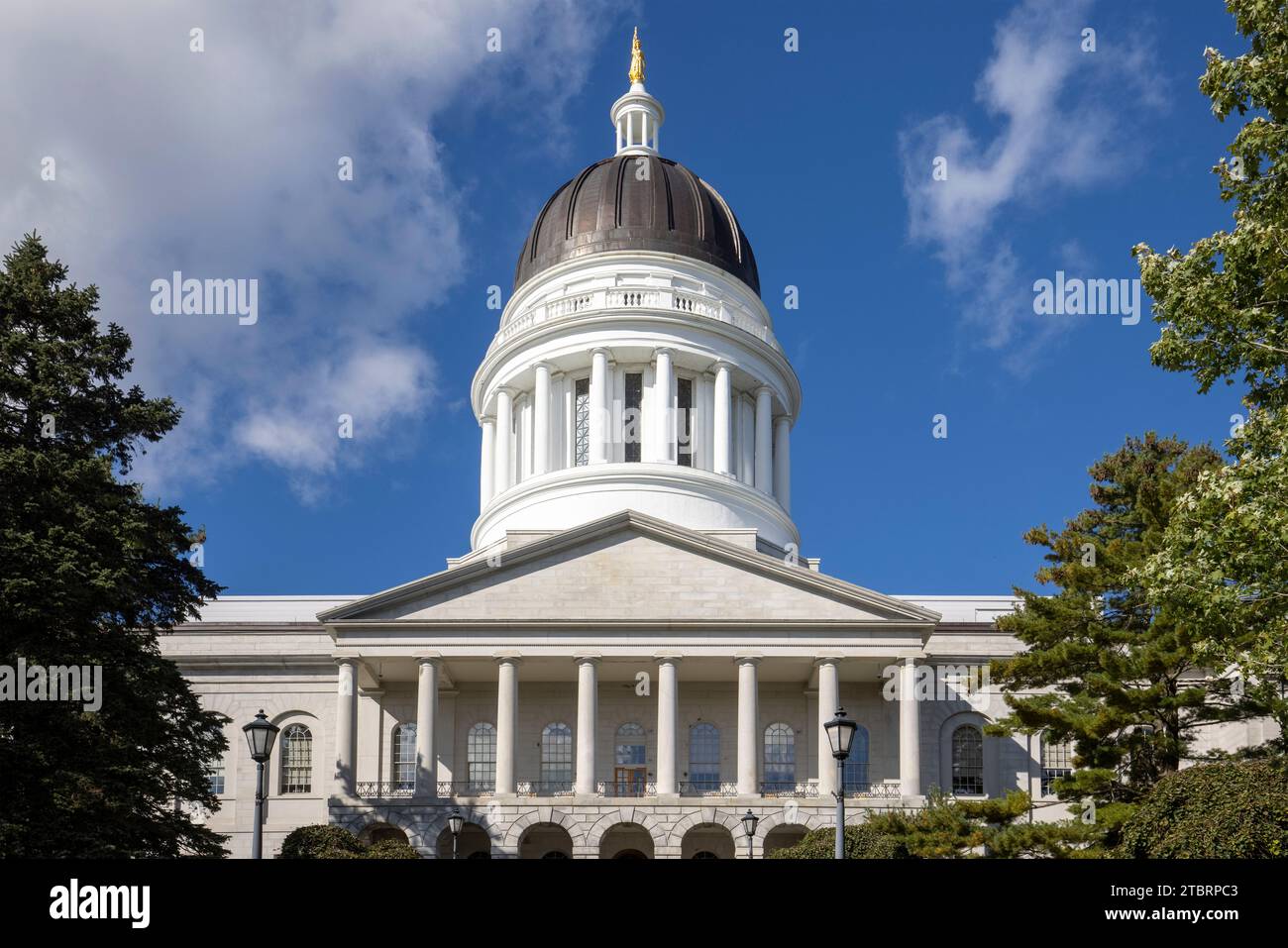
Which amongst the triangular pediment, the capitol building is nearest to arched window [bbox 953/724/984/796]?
the capitol building

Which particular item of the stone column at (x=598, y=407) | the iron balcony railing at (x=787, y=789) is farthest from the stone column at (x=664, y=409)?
the iron balcony railing at (x=787, y=789)

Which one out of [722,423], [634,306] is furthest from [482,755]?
[634,306]

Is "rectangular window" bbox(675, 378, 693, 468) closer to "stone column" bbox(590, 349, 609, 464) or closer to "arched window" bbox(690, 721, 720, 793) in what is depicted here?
"stone column" bbox(590, 349, 609, 464)

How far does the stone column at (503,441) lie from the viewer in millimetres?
63344

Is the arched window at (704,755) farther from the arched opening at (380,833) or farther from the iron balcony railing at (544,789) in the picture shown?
the arched opening at (380,833)

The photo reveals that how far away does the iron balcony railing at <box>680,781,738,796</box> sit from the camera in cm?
4600

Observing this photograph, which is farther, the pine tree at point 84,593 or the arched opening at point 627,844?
the arched opening at point 627,844

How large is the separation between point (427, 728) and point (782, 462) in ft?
80.4

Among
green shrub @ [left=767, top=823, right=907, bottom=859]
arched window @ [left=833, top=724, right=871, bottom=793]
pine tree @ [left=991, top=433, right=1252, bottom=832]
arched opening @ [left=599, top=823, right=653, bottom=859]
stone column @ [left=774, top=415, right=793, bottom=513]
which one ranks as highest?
stone column @ [left=774, top=415, right=793, bottom=513]

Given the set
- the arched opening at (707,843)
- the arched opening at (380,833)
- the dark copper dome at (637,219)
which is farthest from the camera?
the dark copper dome at (637,219)

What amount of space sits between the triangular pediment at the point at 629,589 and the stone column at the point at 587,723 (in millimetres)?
1590

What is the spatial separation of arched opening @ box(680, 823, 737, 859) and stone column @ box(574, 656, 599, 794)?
387cm

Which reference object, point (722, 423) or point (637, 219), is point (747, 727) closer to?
point (722, 423)
